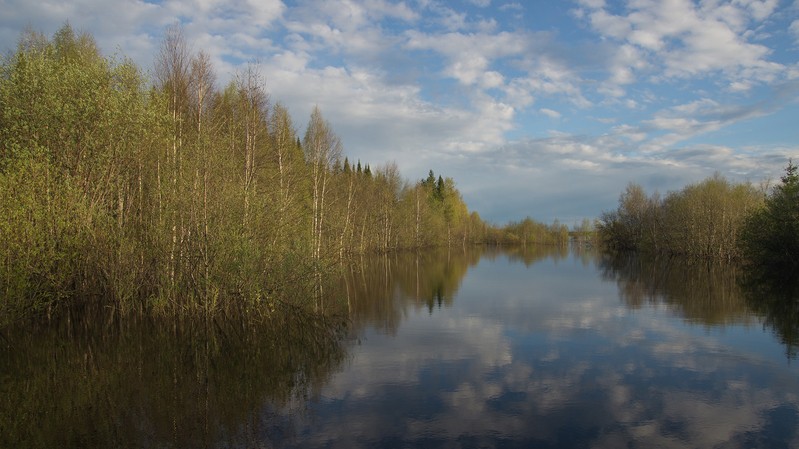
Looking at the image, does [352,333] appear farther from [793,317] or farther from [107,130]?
[793,317]

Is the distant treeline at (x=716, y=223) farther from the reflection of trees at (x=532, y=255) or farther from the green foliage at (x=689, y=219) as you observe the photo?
the reflection of trees at (x=532, y=255)

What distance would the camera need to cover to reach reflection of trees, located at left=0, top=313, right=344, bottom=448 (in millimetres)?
7539

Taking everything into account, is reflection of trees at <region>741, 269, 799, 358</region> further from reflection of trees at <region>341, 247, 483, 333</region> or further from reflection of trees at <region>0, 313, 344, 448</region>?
reflection of trees at <region>0, 313, 344, 448</region>

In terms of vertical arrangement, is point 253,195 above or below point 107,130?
below

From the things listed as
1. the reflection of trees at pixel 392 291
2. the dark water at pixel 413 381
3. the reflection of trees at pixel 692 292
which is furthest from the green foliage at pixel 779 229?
the reflection of trees at pixel 392 291

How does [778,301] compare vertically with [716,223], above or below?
below

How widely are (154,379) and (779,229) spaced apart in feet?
136

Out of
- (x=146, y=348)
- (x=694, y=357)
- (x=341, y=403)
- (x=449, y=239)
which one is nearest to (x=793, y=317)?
(x=694, y=357)

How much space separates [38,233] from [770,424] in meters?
17.0

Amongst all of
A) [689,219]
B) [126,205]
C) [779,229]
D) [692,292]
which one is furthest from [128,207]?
[689,219]

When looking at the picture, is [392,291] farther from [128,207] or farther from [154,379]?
[154,379]

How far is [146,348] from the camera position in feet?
40.9

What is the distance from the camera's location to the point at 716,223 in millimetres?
48938

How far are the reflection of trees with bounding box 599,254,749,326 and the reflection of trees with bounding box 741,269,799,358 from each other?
609 millimetres
